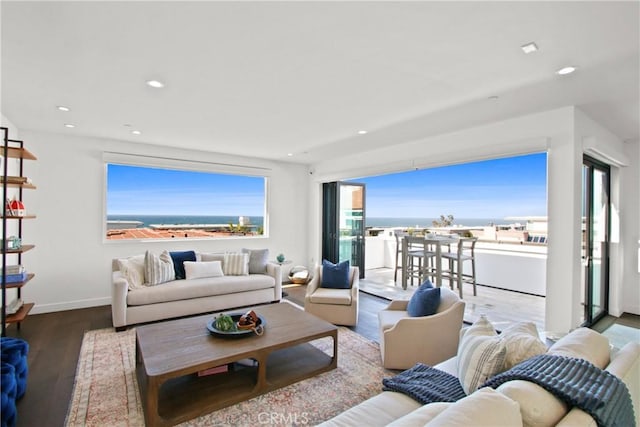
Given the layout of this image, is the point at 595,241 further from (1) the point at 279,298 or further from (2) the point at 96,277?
(2) the point at 96,277

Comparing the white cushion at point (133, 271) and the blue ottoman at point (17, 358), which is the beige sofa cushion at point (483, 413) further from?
the white cushion at point (133, 271)

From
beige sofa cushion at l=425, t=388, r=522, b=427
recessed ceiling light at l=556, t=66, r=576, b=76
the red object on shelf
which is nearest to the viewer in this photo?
beige sofa cushion at l=425, t=388, r=522, b=427

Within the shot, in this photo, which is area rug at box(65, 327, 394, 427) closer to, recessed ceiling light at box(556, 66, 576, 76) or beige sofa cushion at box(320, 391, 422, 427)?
beige sofa cushion at box(320, 391, 422, 427)

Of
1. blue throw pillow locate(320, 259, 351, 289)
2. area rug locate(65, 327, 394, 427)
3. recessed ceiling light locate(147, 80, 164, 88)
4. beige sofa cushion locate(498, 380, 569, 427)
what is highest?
recessed ceiling light locate(147, 80, 164, 88)

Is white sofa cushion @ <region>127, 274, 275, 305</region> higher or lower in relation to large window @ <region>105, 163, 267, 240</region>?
lower

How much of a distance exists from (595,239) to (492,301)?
171 cm

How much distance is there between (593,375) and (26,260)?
5.92 meters

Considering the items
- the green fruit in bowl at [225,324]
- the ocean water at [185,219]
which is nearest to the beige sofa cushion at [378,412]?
the green fruit in bowl at [225,324]

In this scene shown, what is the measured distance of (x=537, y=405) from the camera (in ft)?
3.76

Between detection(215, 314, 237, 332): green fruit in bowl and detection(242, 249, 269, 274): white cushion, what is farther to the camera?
detection(242, 249, 269, 274): white cushion

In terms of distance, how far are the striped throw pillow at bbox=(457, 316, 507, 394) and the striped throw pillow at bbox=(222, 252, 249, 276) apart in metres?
3.69

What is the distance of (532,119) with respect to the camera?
11.4ft

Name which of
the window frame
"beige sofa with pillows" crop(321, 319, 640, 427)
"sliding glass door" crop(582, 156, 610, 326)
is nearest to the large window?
the window frame

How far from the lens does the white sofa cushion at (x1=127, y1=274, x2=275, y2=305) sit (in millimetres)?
3988
